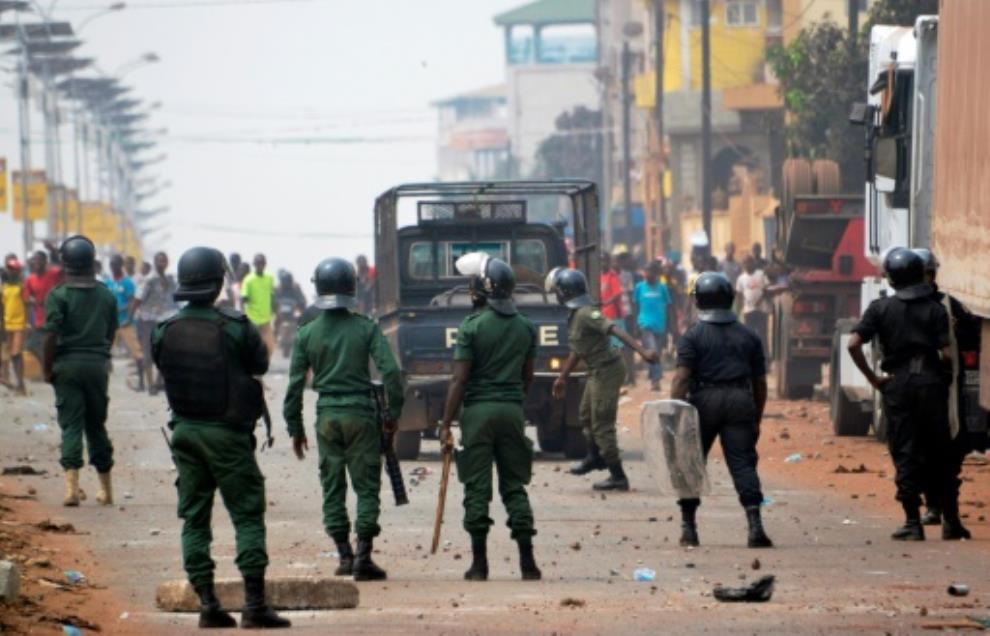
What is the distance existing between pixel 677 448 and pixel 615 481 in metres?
4.26

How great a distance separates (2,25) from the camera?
67.6 meters

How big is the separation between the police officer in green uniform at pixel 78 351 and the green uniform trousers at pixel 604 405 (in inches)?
148

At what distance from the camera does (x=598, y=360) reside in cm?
1903

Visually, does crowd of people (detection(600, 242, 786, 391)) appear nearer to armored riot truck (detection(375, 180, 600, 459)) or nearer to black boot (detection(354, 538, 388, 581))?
armored riot truck (detection(375, 180, 600, 459))

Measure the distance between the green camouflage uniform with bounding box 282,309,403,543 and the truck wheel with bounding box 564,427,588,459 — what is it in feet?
29.4

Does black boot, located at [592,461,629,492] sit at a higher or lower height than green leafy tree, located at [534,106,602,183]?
lower

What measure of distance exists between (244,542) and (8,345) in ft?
73.8

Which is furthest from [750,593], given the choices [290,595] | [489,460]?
[290,595]

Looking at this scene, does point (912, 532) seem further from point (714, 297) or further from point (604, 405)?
point (604, 405)

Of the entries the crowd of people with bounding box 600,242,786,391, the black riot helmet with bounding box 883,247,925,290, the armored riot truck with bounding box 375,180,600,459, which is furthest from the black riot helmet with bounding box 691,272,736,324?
the crowd of people with bounding box 600,242,786,391

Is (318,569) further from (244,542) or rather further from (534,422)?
(534,422)

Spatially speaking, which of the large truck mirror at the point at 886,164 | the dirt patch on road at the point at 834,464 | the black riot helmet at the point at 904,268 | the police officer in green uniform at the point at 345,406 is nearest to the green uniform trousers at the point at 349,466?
the police officer in green uniform at the point at 345,406

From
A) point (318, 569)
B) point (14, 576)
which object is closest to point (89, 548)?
point (318, 569)

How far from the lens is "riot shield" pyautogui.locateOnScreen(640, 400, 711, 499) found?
14.6m
